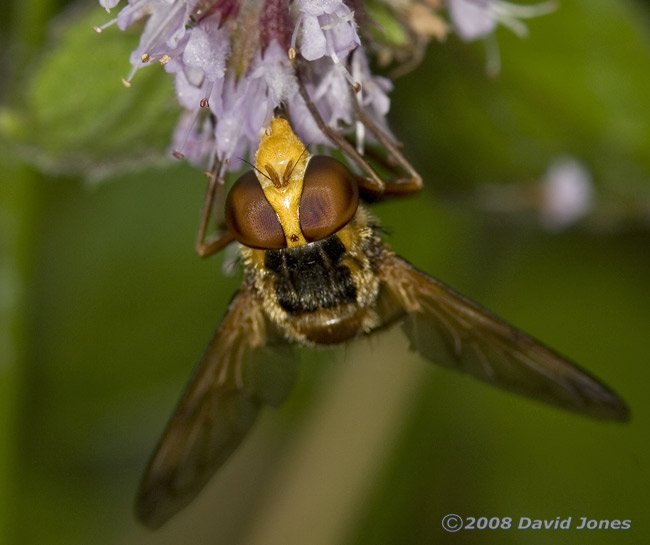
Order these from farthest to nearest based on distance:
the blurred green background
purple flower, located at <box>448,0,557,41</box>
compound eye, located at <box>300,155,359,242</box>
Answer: the blurred green background
purple flower, located at <box>448,0,557,41</box>
compound eye, located at <box>300,155,359,242</box>

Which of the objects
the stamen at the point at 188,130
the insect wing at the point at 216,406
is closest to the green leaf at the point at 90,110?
the stamen at the point at 188,130

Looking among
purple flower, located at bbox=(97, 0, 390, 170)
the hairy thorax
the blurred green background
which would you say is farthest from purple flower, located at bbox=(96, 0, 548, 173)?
the blurred green background

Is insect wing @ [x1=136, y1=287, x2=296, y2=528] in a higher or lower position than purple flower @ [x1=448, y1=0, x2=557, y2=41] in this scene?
lower

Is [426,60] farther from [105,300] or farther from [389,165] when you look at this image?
[105,300]

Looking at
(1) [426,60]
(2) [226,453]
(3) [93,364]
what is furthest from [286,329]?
(3) [93,364]

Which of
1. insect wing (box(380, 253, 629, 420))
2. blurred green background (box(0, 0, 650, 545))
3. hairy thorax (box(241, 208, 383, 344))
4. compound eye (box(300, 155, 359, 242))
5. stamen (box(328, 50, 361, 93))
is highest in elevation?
stamen (box(328, 50, 361, 93))

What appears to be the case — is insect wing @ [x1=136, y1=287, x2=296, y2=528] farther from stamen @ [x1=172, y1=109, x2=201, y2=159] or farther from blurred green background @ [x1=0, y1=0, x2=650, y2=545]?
blurred green background @ [x1=0, y1=0, x2=650, y2=545]

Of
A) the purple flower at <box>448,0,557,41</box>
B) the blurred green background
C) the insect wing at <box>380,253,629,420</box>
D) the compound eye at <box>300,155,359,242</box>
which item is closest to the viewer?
the compound eye at <box>300,155,359,242</box>
